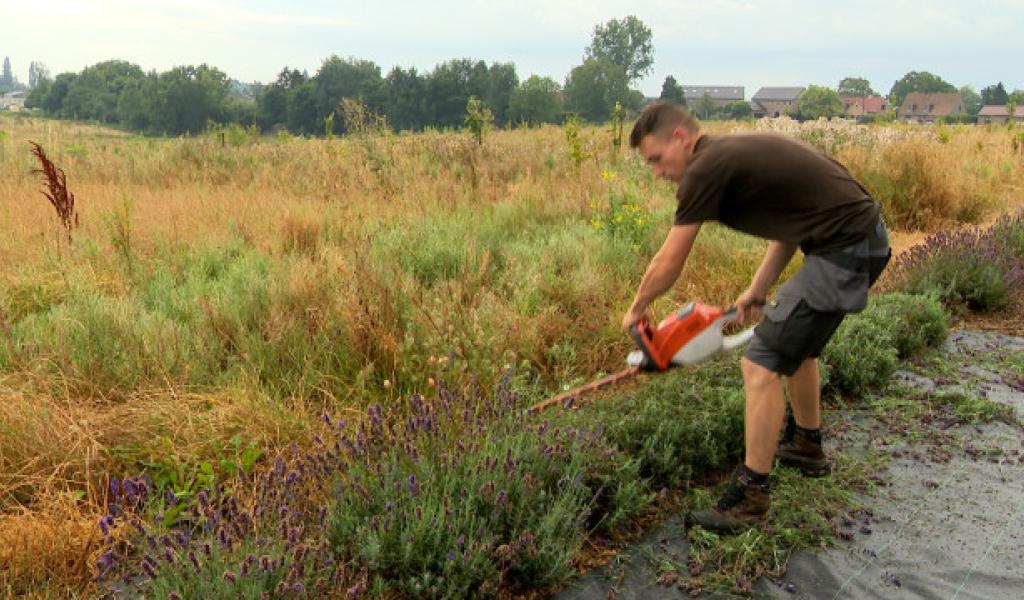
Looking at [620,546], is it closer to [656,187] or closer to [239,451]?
[239,451]

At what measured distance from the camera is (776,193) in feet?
9.57

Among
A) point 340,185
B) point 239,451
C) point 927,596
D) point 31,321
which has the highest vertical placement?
point 340,185

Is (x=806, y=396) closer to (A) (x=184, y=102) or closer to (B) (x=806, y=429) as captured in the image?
(B) (x=806, y=429)

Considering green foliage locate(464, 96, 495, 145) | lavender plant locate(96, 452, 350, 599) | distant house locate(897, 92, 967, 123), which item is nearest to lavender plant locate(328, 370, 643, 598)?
lavender plant locate(96, 452, 350, 599)

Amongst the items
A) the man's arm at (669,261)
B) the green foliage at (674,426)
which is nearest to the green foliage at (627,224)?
the green foliage at (674,426)

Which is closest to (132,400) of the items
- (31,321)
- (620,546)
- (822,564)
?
(31,321)

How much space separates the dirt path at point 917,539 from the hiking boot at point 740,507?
142 mm

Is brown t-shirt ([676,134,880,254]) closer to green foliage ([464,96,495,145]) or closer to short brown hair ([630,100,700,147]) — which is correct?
short brown hair ([630,100,700,147])

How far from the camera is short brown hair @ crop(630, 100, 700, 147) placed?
2977mm

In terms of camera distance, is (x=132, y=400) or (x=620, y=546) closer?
(x=620, y=546)

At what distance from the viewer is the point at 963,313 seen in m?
6.34

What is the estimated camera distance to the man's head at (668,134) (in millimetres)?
2980

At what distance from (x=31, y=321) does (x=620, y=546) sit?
4.11 metres


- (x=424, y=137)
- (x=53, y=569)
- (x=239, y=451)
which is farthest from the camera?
(x=424, y=137)
